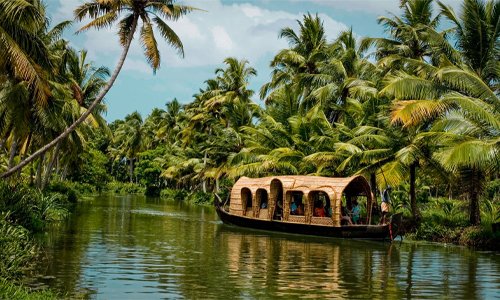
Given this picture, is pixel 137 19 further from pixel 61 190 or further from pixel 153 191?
pixel 153 191

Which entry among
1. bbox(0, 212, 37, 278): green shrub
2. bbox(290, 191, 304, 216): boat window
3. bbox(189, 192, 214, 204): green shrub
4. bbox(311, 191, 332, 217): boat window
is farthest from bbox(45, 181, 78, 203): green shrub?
bbox(0, 212, 37, 278): green shrub

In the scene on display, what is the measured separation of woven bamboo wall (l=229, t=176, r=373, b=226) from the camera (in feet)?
65.1

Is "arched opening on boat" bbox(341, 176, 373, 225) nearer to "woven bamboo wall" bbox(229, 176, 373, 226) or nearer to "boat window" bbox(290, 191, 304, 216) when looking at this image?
"woven bamboo wall" bbox(229, 176, 373, 226)

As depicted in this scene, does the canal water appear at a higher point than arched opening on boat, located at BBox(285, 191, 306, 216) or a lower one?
lower

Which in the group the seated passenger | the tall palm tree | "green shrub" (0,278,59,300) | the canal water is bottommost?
the canal water

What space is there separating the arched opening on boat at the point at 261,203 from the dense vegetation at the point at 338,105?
2.41m

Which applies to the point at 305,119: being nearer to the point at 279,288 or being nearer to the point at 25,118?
the point at 25,118

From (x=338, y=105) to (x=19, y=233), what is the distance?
696 inches

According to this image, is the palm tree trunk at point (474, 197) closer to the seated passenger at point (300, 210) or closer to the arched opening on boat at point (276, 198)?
the seated passenger at point (300, 210)

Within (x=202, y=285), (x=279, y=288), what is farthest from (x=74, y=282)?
(x=279, y=288)

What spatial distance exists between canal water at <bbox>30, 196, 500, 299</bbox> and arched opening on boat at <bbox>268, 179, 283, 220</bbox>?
7.01 ft

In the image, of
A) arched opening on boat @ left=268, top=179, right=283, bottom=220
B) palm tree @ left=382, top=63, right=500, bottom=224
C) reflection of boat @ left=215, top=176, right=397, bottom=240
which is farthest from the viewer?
arched opening on boat @ left=268, top=179, right=283, bottom=220

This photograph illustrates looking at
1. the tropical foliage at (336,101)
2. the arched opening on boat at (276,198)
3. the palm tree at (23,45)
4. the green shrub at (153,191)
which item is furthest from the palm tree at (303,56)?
the green shrub at (153,191)

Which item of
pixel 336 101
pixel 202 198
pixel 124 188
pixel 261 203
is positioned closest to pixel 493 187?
pixel 336 101
